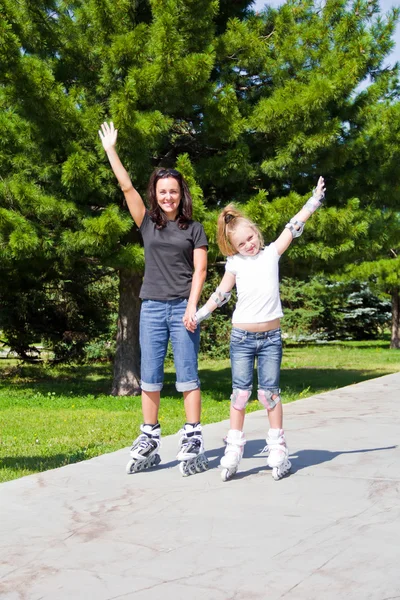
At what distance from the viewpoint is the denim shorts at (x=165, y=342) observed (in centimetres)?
501

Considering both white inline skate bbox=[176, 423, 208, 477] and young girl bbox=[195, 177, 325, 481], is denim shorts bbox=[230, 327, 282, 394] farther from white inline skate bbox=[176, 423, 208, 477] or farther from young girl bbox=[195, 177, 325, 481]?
white inline skate bbox=[176, 423, 208, 477]

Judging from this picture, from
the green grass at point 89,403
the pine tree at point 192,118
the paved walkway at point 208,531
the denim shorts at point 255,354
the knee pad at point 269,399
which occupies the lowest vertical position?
the green grass at point 89,403

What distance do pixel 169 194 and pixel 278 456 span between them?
1.81m

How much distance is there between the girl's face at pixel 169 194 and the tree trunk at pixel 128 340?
676cm

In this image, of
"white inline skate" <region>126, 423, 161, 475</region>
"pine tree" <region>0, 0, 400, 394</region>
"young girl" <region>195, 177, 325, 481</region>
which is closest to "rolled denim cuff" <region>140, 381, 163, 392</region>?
"white inline skate" <region>126, 423, 161, 475</region>

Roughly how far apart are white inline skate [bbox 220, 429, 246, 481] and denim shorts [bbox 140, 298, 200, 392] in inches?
17.4

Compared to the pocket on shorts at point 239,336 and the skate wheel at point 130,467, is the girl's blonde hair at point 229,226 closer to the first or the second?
the pocket on shorts at point 239,336

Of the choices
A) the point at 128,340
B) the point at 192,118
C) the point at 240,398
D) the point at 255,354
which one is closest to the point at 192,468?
the point at 240,398

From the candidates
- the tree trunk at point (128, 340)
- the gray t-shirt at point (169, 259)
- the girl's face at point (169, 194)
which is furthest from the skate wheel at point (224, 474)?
the tree trunk at point (128, 340)

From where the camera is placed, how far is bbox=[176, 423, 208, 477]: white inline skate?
4848mm

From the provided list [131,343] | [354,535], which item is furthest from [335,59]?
[354,535]

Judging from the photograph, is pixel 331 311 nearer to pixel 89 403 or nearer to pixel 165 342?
pixel 89 403

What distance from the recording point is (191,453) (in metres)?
4.90

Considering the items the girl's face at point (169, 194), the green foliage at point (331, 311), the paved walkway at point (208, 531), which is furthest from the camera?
the green foliage at point (331, 311)
